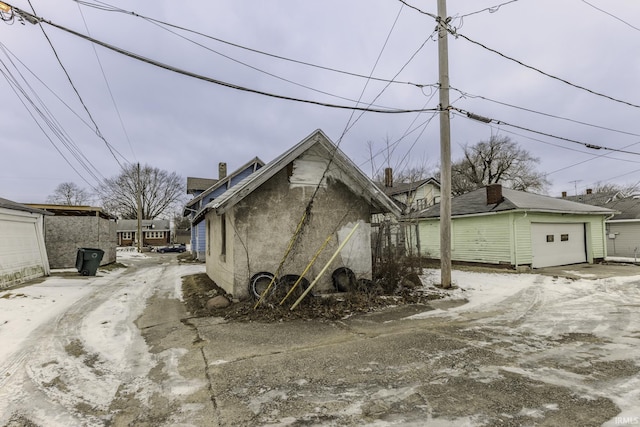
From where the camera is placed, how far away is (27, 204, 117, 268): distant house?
50.5 feet

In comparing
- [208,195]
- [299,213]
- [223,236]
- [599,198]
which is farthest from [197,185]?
[599,198]

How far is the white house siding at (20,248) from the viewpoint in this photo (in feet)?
32.9

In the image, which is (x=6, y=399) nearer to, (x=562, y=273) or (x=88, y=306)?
(x=88, y=306)

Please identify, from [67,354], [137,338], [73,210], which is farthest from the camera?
[73,210]

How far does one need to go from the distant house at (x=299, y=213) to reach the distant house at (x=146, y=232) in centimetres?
5283

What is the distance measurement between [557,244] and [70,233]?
22.8 metres

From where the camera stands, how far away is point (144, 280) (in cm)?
1261

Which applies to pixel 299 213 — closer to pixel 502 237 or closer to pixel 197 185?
pixel 502 237

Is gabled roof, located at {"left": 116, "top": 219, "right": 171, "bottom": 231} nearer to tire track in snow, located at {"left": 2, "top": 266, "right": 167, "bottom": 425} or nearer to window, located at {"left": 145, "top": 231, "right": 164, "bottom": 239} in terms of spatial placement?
window, located at {"left": 145, "top": 231, "right": 164, "bottom": 239}

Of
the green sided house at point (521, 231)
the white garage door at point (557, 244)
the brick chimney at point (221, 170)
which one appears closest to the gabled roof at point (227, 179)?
the brick chimney at point (221, 170)

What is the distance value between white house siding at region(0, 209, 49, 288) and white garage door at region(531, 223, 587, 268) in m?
19.0

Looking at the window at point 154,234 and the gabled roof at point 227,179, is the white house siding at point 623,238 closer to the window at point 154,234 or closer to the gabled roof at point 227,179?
the gabled roof at point 227,179

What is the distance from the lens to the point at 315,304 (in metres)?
7.17

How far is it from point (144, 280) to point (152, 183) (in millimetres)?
49647
